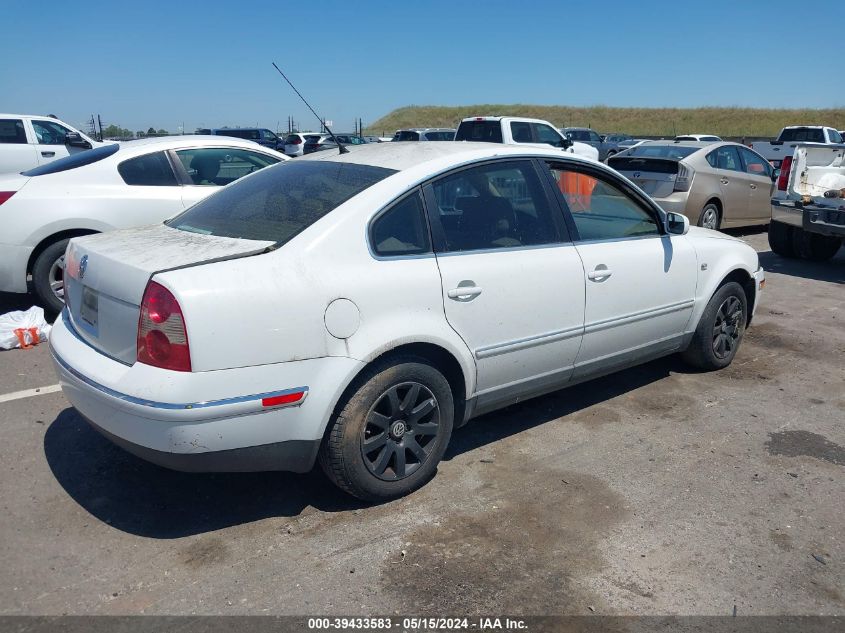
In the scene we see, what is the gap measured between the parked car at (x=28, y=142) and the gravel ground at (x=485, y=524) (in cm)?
1160

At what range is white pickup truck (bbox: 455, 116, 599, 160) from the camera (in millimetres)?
16250

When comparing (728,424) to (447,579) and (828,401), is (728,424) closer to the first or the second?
(828,401)

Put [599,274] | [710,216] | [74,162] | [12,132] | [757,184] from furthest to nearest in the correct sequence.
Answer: [12,132] < [757,184] < [710,216] < [74,162] < [599,274]

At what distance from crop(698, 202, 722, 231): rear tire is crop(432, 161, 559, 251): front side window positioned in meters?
7.64

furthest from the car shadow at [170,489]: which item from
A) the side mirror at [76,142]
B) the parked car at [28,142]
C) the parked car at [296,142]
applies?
the parked car at [296,142]

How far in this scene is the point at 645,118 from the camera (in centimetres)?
7419

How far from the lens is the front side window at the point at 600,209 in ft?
14.3

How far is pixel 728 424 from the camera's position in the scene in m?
4.62

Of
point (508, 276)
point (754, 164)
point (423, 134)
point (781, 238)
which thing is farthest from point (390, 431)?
point (423, 134)

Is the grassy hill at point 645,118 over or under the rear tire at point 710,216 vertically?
under

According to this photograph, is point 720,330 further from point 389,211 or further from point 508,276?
point 389,211

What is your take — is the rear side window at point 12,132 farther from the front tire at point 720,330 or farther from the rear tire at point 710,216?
the front tire at point 720,330

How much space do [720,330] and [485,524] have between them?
2842mm

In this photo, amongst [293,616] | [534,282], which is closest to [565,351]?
[534,282]
